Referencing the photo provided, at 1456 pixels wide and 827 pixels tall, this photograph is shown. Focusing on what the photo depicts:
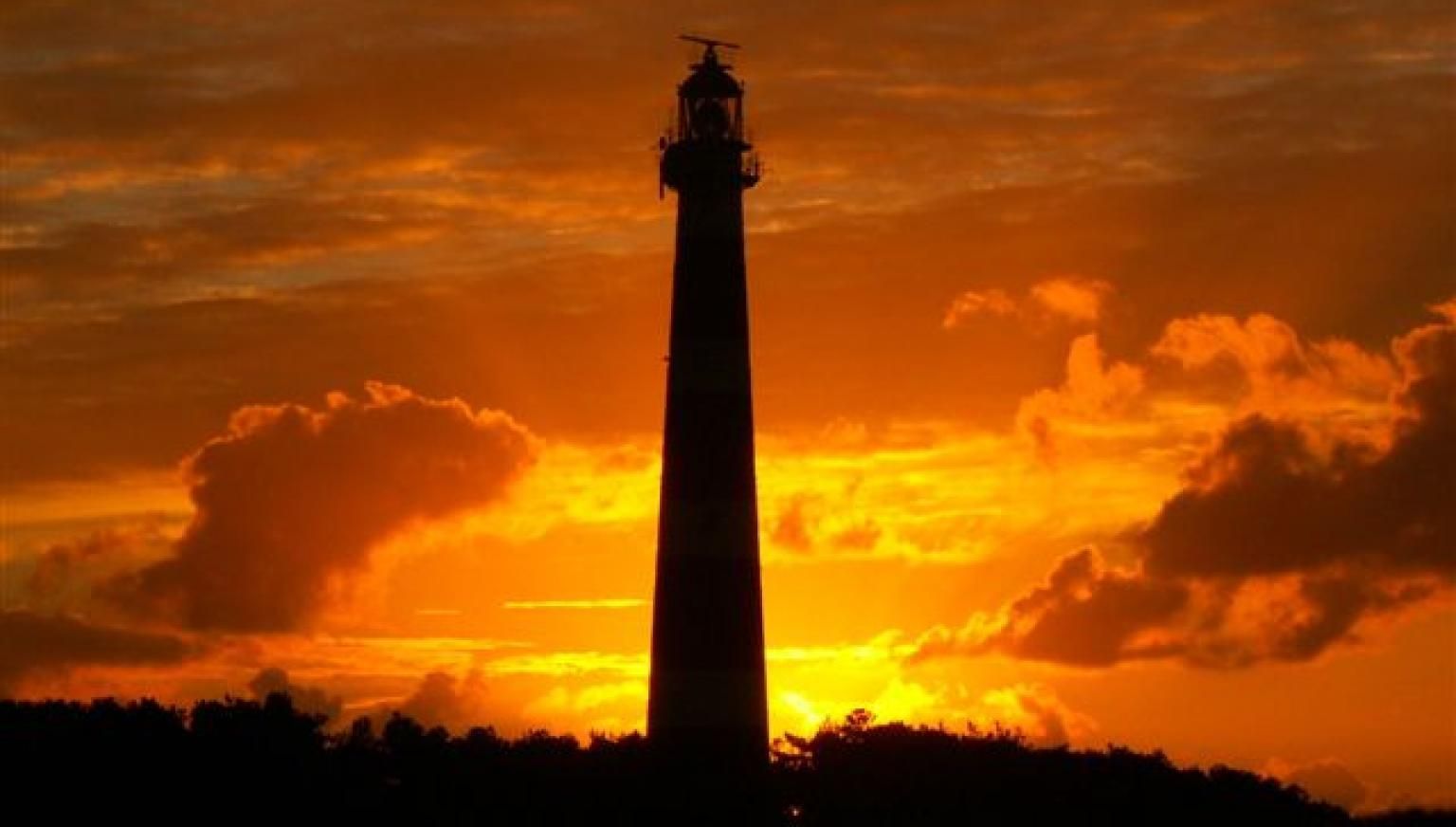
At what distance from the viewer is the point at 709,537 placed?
57500 millimetres

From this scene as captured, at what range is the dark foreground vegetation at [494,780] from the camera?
178 feet

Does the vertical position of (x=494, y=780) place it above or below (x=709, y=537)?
below

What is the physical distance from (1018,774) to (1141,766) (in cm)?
388

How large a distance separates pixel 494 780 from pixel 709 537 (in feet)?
26.3

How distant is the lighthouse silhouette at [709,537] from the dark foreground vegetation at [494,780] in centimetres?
151

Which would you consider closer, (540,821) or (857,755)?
(540,821)

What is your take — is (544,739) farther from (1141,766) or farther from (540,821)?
(1141,766)

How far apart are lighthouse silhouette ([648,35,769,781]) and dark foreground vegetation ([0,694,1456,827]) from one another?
1511 mm

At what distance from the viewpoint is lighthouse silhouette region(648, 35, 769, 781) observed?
188ft

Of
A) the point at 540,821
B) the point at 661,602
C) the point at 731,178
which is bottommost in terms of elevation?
the point at 540,821

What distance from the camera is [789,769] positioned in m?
60.2

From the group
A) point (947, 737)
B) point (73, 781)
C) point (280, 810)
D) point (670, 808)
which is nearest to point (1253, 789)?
point (947, 737)

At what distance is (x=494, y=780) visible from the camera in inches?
2302

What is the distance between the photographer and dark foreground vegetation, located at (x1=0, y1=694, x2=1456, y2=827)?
5416 cm
